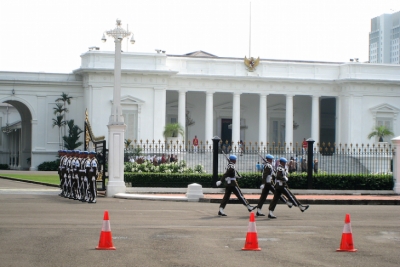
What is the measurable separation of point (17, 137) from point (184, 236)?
59.4 m

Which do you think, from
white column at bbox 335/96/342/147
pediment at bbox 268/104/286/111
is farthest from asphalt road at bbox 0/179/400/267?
pediment at bbox 268/104/286/111

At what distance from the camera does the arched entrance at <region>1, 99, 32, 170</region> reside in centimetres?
6044

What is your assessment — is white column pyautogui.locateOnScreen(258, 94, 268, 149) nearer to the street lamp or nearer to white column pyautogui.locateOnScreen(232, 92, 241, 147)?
white column pyautogui.locateOnScreen(232, 92, 241, 147)

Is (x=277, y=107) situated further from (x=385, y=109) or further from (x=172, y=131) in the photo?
(x=172, y=131)

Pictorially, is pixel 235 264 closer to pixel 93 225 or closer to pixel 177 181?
pixel 93 225

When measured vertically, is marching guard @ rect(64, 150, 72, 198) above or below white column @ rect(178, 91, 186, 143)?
below

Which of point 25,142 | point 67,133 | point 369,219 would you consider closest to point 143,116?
point 67,133

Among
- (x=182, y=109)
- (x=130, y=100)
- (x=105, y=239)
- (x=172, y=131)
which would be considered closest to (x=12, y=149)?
(x=130, y=100)

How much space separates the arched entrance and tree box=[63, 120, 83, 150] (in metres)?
5.03

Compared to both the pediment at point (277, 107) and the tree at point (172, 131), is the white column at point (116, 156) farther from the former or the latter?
the pediment at point (277, 107)

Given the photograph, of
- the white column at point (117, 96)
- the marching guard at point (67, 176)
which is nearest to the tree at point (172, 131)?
the white column at point (117, 96)

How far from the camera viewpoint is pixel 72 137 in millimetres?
53188

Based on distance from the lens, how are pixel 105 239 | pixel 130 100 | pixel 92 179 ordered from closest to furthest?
1. pixel 105 239
2. pixel 92 179
3. pixel 130 100

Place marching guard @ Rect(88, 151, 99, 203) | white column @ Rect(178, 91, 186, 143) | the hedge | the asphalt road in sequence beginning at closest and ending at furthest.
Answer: the asphalt road → marching guard @ Rect(88, 151, 99, 203) → the hedge → white column @ Rect(178, 91, 186, 143)
